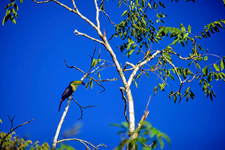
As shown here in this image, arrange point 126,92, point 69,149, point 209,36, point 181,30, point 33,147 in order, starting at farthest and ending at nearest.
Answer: point 33,147
point 209,36
point 181,30
point 126,92
point 69,149

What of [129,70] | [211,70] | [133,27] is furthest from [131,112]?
[133,27]

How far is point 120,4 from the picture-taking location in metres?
3.75


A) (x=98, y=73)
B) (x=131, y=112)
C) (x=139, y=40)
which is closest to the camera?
(x=131, y=112)

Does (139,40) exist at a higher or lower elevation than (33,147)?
higher

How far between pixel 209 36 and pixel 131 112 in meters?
1.82

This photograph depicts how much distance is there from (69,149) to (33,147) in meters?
2.75

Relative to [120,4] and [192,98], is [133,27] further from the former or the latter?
[192,98]

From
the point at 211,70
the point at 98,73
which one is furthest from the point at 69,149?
the point at 211,70

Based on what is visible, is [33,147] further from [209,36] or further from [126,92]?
[209,36]

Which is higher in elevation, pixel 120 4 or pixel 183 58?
pixel 120 4

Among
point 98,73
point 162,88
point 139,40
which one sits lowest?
point 162,88

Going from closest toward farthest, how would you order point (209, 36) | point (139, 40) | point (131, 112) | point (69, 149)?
1. point (69, 149)
2. point (131, 112)
3. point (209, 36)
4. point (139, 40)

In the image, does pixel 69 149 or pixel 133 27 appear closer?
pixel 69 149

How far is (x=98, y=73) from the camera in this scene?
3.23 metres
